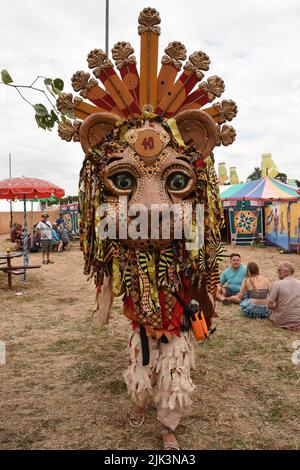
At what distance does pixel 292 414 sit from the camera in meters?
2.68

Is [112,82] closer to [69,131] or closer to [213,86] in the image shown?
[69,131]

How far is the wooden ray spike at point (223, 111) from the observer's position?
2363 mm

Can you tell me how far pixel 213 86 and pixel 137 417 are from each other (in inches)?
86.6

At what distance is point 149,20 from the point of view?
7.42ft

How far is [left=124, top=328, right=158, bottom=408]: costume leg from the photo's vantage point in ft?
7.72

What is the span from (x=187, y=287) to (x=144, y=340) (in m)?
0.42

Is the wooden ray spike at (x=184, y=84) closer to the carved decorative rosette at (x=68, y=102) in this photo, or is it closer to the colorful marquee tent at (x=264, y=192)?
the carved decorative rosette at (x=68, y=102)

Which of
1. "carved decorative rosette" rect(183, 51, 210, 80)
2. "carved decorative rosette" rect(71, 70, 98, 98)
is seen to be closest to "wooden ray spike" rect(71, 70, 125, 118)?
"carved decorative rosette" rect(71, 70, 98, 98)

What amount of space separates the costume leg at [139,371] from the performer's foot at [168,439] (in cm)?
22

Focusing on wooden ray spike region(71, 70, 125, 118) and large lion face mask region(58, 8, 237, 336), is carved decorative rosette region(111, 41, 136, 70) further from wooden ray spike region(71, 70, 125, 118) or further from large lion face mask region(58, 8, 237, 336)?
wooden ray spike region(71, 70, 125, 118)

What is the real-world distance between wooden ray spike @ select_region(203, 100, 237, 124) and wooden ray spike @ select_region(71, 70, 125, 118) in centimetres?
56

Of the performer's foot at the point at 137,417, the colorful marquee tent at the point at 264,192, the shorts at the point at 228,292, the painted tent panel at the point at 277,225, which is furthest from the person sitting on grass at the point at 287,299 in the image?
the colorful marquee tent at the point at 264,192

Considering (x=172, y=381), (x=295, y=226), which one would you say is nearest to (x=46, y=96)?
(x=172, y=381)
